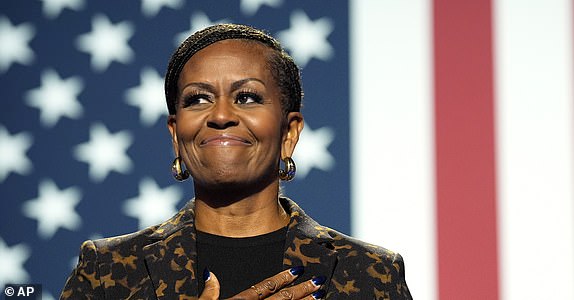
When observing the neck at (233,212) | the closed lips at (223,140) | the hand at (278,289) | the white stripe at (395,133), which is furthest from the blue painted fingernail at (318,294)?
Result: the white stripe at (395,133)

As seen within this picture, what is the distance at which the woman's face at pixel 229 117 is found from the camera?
1361mm

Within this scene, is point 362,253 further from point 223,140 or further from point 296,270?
point 223,140

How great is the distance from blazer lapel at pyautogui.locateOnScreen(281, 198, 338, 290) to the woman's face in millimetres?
92

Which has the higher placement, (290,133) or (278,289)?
(290,133)

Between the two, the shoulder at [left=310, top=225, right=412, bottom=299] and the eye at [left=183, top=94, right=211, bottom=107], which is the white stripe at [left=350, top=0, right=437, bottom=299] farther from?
the eye at [left=183, top=94, right=211, bottom=107]

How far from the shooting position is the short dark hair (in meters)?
1.44

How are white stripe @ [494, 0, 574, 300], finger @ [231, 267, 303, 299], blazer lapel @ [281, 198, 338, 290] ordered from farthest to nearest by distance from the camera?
white stripe @ [494, 0, 574, 300], blazer lapel @ [281, 198, 338, 290], finger @ [231, 267, 303, 299]

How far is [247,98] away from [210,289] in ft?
0.97

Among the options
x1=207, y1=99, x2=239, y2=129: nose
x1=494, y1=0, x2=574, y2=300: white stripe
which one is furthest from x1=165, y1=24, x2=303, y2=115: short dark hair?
x1=494, y1=0, x2=574, y2=300: white stripe

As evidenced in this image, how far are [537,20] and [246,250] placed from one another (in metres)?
1.34

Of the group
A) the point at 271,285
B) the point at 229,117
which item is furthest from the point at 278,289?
the point at 229,117

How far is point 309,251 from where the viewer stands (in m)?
1.40

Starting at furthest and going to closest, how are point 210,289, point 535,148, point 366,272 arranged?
point 535,148, point 366,272, point 210,289

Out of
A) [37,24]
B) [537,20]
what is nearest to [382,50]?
[537,20]
